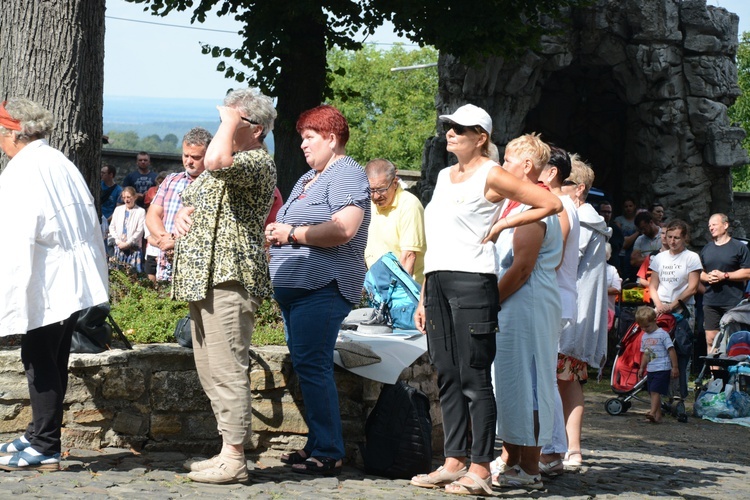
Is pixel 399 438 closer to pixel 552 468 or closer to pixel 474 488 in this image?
pixel 474 488

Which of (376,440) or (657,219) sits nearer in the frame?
(376,440)

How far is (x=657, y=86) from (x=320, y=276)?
16.0m

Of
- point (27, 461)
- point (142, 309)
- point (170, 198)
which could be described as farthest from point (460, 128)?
point (142, 309)

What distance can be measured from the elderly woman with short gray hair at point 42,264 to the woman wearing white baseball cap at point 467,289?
1684 millimetres

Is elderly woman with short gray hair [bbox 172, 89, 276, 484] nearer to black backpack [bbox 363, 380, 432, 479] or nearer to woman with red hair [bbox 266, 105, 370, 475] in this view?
woman with red hair [bbox 266, 105, 370, 475]

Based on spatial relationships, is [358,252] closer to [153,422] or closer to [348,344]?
[348,344]

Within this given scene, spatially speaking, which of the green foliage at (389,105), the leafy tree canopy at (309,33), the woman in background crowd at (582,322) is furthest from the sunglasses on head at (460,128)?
the green foliage at (389,105)

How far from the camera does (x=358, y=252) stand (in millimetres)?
5832

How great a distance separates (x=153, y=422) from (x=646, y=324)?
5.90 m

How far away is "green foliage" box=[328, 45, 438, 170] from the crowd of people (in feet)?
211

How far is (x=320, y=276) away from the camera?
5.64 m

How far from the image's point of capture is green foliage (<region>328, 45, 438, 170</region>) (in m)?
70.9

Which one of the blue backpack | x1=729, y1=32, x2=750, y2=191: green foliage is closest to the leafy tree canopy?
the blue backpack

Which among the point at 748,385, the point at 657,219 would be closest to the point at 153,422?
the point at 748,385
